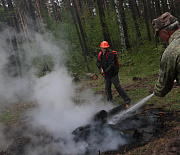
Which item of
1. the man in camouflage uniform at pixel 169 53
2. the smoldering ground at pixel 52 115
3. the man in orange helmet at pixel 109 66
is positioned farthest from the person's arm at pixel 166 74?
the man in orange helmet at pixel 109 66

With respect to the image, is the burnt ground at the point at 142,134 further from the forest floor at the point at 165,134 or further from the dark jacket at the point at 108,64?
the dark jacket at the point at 108,64

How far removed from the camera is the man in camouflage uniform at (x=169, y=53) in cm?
227

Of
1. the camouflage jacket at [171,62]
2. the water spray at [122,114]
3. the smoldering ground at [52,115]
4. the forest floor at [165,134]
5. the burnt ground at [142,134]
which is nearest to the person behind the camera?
the camouflage jacket at [171,62]

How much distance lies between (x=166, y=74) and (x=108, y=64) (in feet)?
10.9

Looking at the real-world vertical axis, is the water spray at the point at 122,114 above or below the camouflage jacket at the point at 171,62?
below

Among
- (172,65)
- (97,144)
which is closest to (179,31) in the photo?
(172,65)

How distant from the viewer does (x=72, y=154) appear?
141 inches

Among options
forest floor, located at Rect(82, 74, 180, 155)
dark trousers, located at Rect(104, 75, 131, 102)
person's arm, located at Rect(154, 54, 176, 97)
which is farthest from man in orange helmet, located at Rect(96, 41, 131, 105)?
person's arm, located at Rect(154, 54, 176, 97)

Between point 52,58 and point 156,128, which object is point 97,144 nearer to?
point 156,128

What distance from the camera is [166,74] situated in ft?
8.07

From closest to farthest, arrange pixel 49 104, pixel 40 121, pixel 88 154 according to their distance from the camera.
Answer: pixel 88 154, pixel 40 121, pixel 49 104

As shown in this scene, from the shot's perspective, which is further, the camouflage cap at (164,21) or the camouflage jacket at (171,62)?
the camouflage cap at (164,21)

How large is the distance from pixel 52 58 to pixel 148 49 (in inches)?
288

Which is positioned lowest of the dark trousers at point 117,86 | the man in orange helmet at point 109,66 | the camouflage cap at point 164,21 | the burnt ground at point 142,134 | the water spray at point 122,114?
the water spray at point 122,114
